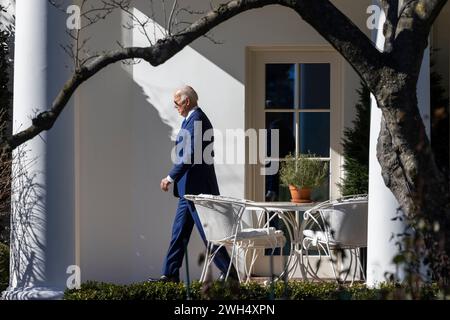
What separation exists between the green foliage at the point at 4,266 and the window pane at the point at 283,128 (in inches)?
128

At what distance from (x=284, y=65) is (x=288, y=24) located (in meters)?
0.55

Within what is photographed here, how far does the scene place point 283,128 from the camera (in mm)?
11680

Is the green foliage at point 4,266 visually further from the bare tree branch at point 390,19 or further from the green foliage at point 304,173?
the bare tree branch at point 390,19

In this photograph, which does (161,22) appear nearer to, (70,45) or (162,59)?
Result: (70,45)

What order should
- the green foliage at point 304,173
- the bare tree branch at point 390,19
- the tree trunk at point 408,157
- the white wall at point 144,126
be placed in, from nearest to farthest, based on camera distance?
the tree trunk at point 408,157, the bare tree branch at point 390,19, the green foliage at point 304,173, the white wall at point 144,126

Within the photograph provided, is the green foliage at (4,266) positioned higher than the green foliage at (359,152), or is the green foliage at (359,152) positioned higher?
the green foliage at (359,152)

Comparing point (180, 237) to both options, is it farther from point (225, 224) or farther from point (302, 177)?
point (302, 177)

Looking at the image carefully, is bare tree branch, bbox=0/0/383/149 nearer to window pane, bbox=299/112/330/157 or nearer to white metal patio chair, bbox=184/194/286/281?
white metal patio chair, bbox=184/194/286/281

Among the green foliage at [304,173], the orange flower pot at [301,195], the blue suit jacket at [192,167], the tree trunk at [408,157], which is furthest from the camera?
the green foliage at [304,173]

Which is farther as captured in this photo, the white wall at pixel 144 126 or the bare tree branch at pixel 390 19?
the white wall at pixel 144 126

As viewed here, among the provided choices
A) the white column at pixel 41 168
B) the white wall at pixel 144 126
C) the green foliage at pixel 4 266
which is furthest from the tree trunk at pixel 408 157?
the white wall at pixel 144 126

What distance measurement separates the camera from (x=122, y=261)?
11.3 m

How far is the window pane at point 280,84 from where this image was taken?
38.2 feet

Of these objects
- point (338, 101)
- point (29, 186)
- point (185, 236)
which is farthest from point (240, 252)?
point (29, 186)
